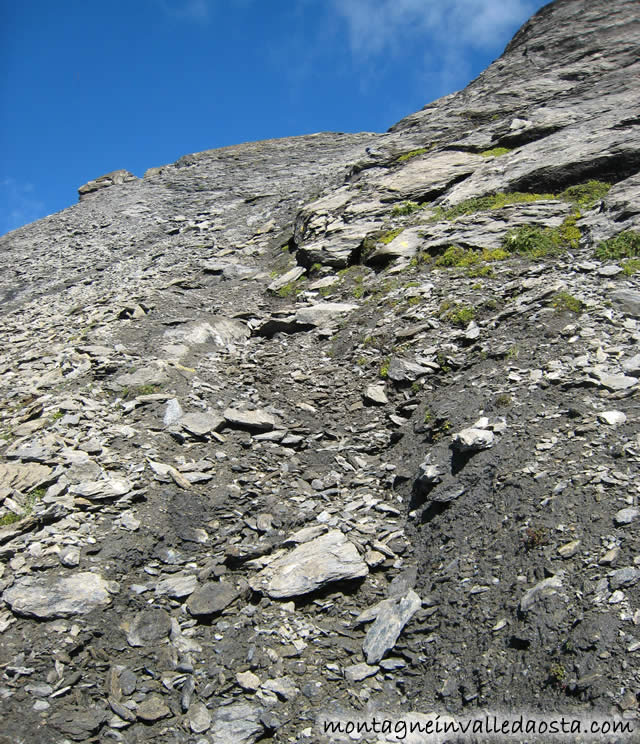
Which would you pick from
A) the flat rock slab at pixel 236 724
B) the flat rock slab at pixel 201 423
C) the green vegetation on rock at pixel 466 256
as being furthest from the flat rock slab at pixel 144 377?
the green vegetation on rock at pixel 466 256

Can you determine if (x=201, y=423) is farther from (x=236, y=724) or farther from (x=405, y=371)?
(x=236, y=724)

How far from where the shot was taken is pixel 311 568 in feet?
22.9

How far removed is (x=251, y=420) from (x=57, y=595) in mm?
4381

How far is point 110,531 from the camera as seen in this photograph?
7594 millimetres

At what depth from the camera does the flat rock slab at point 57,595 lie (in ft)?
21.0

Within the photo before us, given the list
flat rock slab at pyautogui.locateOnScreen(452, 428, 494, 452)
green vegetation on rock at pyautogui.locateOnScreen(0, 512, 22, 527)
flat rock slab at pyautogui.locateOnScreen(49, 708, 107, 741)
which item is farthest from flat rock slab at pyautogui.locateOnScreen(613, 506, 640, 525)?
green vegetation on rock at pyautogui.locateOnScreen(0, 512, 22, 527)

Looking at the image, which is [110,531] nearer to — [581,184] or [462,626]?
[462,626]

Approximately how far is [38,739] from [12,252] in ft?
87.9

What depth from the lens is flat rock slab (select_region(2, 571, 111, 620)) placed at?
6.41 m

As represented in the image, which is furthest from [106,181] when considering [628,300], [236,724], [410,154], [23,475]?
[236,724]

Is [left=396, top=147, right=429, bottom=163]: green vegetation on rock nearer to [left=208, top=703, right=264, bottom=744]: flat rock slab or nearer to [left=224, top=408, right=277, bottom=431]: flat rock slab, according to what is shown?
[left=224, top=408, right=277, bottom=431]: flat rock slab

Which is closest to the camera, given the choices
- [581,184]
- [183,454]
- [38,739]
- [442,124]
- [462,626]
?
[38,739]

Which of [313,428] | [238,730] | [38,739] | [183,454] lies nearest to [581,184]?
[313,428]

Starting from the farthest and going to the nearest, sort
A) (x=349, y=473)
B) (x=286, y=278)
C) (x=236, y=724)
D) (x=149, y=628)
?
(x=286, y=278)
(x=349, y=473)
(x=149, y=628)
(x=236, y=724)
